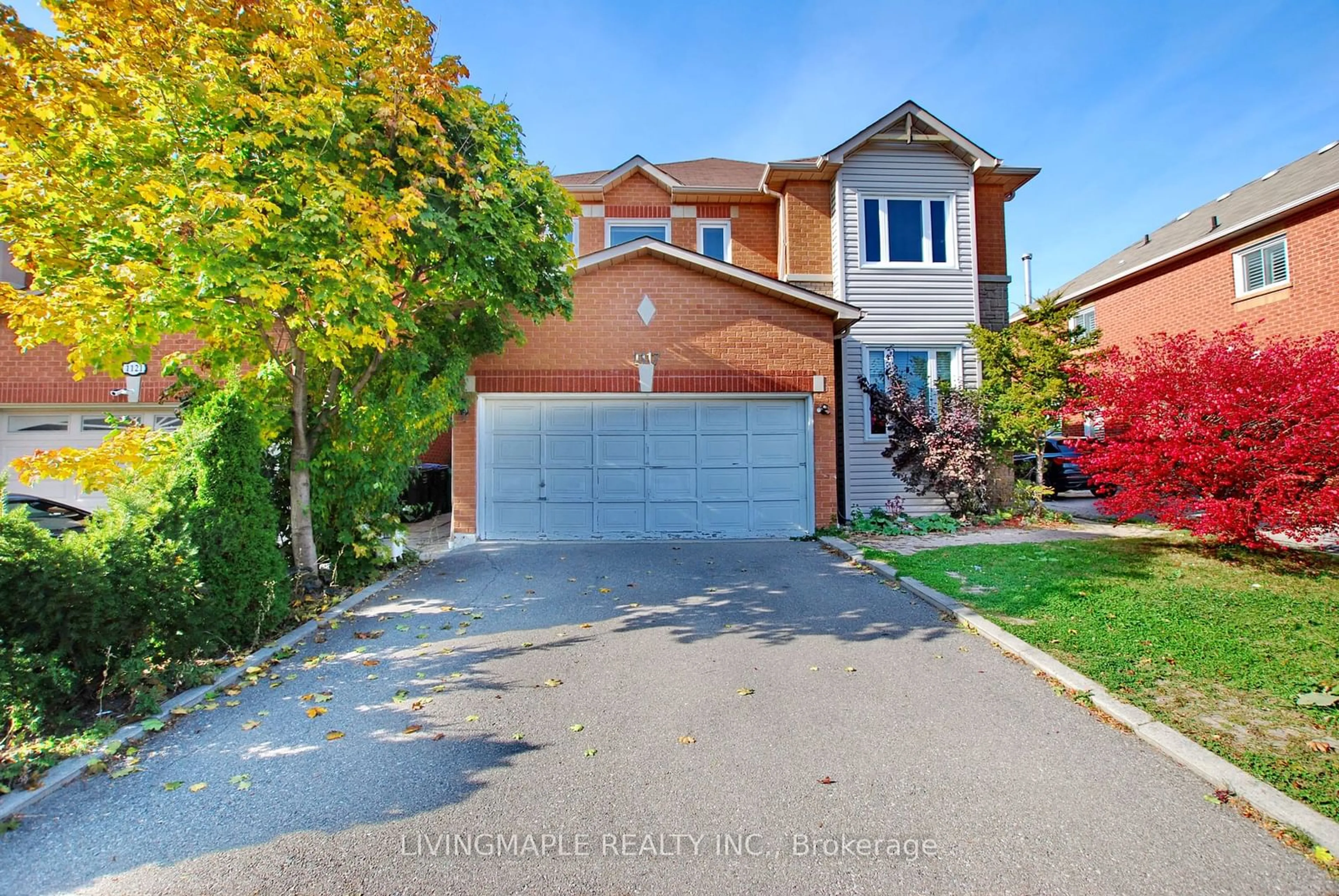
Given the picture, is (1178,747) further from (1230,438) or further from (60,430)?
(60,430)

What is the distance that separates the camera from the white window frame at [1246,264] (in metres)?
13.9

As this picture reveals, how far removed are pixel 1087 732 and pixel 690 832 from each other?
2444 mm

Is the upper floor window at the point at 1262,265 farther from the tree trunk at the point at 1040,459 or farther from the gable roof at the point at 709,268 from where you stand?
the gable roof at the point at 709,268

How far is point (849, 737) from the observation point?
3.68 metres

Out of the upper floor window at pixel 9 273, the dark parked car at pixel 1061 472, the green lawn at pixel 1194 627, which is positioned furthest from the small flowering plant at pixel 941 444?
the upper floor window at pixel 9 273

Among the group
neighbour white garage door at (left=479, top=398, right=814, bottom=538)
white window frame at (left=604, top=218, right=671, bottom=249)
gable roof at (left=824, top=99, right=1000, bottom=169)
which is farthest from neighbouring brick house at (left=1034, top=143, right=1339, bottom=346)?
white window frame at (left=604, top=218, right=671, bottom=249)

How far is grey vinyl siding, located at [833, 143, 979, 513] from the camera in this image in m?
12.8

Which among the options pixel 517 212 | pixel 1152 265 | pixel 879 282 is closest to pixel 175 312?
pixel 517 212

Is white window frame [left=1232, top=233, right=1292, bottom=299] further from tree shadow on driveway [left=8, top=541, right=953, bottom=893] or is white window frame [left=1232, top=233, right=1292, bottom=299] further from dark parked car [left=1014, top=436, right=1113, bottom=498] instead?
tree shadow on driveway [left=8, top=541, right=953, bottom=893]

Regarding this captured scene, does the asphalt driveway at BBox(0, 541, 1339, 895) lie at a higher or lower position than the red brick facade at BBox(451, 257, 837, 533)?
lower

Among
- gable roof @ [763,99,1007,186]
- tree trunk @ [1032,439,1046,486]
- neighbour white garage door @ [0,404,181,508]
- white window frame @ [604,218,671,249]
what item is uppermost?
gable roof @ [763,99,1007,186]

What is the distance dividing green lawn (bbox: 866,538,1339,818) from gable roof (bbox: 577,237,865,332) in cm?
442

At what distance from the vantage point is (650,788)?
3.13 m

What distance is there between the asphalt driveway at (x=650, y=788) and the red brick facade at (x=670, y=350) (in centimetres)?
553
